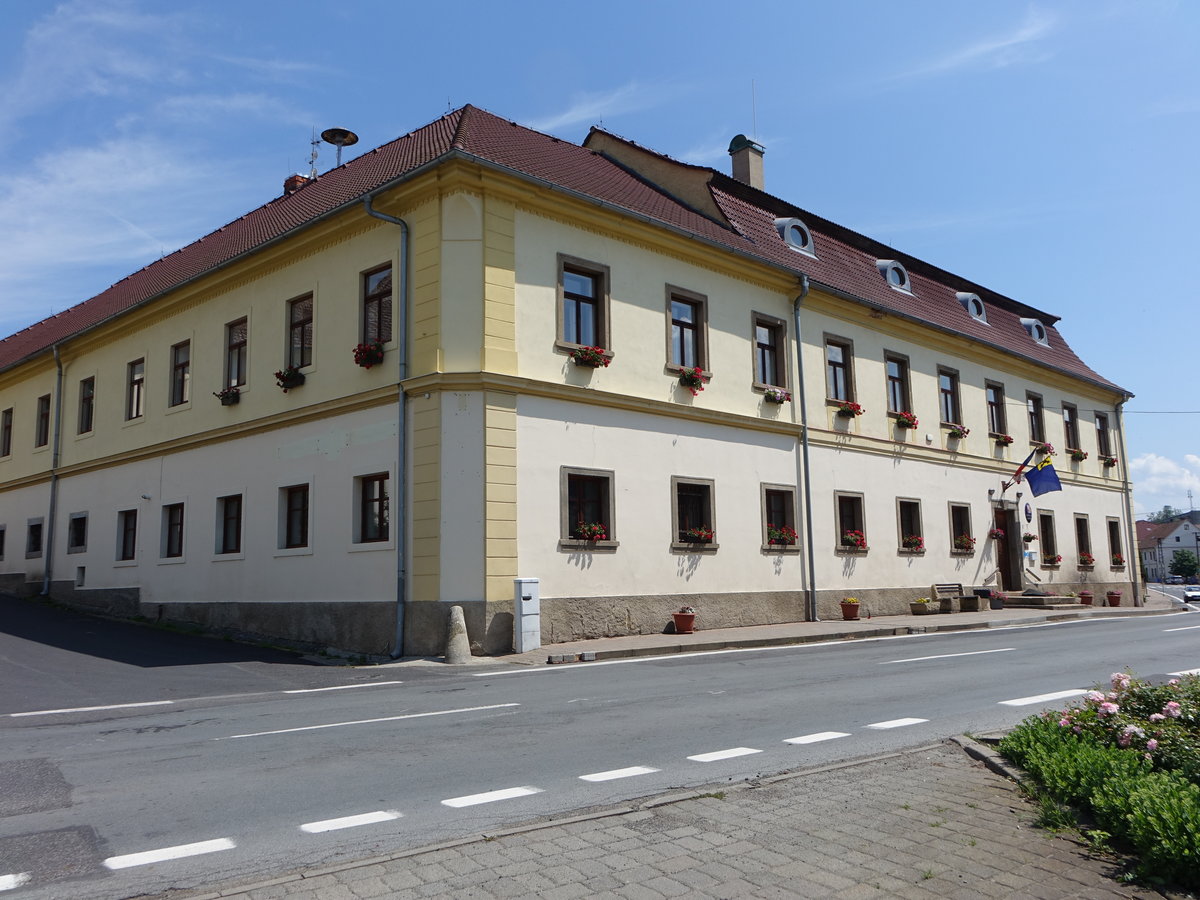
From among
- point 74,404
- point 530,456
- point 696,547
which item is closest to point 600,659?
point 530,456

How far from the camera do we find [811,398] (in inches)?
944

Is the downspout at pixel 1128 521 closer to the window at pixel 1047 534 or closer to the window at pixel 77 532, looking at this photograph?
the window at pixel 1047 534

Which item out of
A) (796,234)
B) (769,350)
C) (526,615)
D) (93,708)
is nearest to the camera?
(93,708)

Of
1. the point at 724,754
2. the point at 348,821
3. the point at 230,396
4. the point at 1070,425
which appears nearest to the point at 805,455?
the point at 230,396

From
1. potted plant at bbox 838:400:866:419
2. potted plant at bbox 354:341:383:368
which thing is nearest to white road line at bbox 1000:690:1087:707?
potted plant at bbox 354:341:383:368

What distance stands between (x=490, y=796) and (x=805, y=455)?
18169mm

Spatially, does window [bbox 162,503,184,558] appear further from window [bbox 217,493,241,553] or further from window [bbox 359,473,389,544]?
window [bbox 359,473,389,544]

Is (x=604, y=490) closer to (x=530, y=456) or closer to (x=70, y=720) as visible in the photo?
(x=530, y=456)

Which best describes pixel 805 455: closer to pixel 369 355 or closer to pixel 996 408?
pixel 369 355

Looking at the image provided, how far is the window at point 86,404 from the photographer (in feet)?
88.2

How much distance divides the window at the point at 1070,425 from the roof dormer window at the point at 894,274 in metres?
9.83

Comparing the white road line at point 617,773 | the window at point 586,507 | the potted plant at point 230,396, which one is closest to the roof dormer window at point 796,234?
the window at point 586,507

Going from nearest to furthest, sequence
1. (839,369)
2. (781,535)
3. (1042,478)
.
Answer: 1. (781,535)
2. (839,369)
3. (1042,478)

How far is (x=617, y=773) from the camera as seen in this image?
6590 mm
